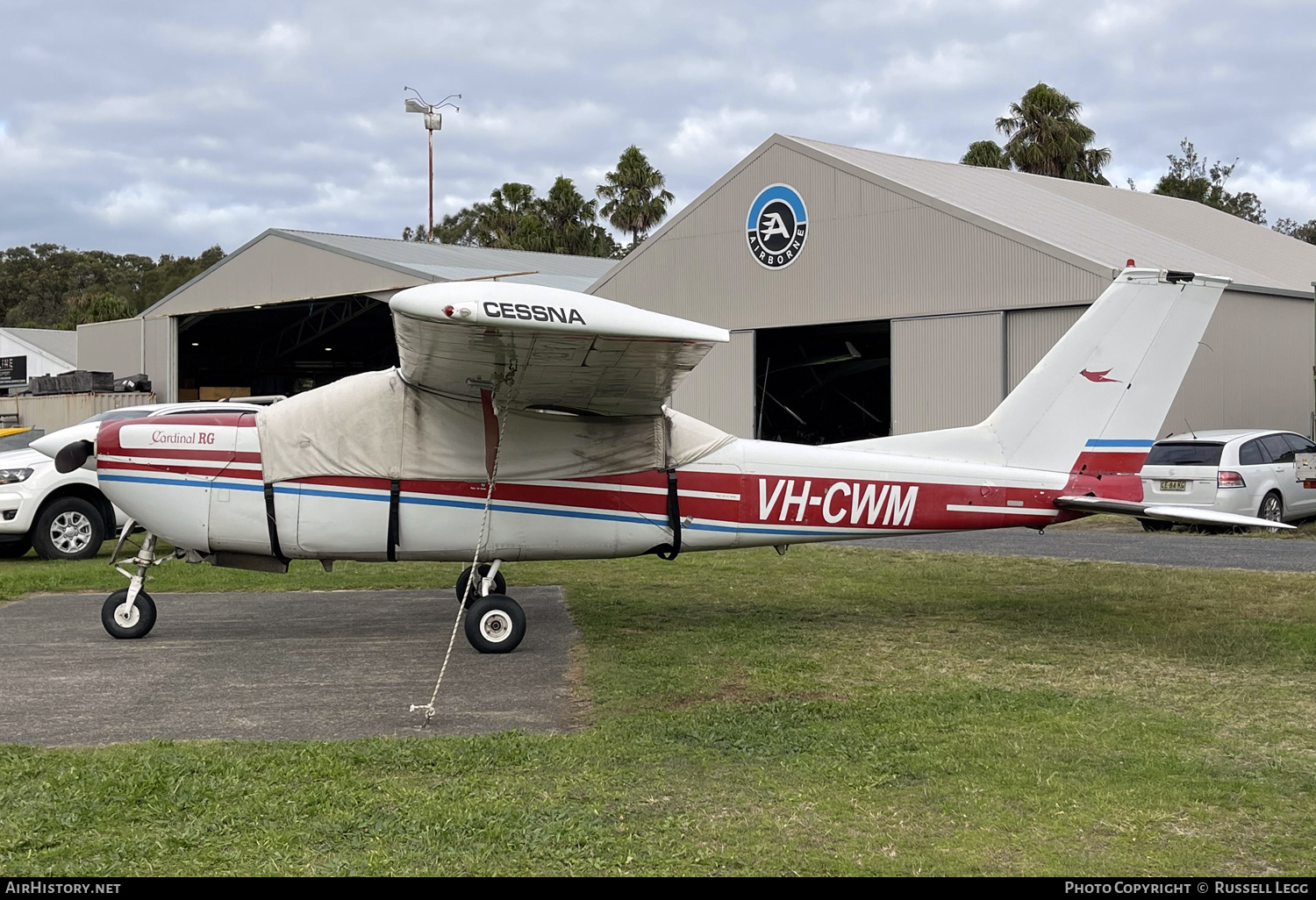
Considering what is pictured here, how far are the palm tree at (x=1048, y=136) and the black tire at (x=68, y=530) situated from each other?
39.3 meters

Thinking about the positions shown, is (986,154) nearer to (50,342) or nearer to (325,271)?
(325,271)

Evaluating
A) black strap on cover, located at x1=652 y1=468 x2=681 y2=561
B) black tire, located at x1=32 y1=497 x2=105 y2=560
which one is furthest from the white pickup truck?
black strap on cover, located at x1=652 y1=468 x2=681 y2=561

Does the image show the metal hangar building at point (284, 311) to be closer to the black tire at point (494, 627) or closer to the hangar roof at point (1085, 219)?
the hangar roof at point (1085, 219)

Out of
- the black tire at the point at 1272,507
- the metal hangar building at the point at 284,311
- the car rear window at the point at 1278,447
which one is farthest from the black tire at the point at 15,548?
the car rear window at the point at 1278,447

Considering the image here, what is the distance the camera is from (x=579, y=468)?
8227 mm

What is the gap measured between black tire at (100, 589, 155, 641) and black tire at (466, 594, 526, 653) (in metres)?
2.47

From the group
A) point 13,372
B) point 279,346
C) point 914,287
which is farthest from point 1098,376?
point 13,372

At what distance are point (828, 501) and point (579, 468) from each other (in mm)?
1872

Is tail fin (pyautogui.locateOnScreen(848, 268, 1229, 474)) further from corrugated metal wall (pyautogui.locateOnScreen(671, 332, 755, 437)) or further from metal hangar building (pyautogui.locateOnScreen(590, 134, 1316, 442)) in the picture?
corrugated metal wall (pyautogui.locateOnScreen(671, 332, 755, 437))

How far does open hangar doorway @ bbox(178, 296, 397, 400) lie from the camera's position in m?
35.9

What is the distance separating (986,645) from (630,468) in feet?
9.03
